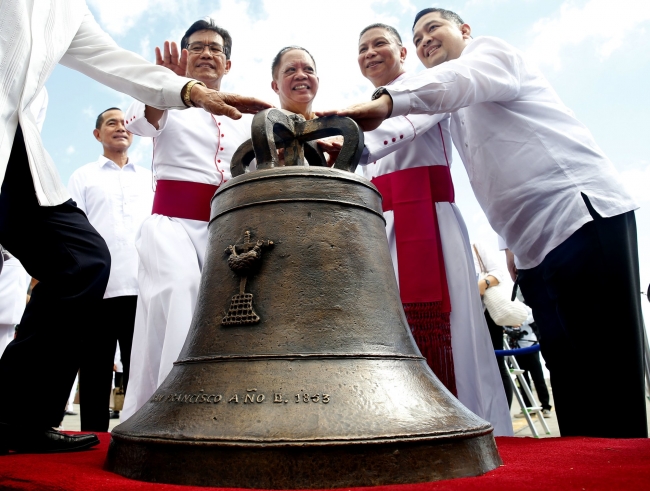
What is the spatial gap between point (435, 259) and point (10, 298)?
372 centimetres

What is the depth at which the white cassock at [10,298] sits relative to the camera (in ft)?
15.5

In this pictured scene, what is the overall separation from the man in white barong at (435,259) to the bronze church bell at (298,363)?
0.95 meters

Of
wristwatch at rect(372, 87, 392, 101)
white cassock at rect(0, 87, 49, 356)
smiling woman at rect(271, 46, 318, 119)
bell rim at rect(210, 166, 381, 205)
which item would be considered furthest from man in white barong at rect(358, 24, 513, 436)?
white cassock at rect(0, 87, 49, 356)

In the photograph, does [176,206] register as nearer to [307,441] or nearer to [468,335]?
[468,335]

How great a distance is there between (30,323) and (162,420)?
3.00 ft

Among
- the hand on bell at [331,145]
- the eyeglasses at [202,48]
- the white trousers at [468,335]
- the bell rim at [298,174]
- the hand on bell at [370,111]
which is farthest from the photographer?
the eyeglasses at [202,48]

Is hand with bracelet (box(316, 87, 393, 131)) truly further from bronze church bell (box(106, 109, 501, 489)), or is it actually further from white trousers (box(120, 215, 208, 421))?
white trousers (box(120, 215, 208, 421))

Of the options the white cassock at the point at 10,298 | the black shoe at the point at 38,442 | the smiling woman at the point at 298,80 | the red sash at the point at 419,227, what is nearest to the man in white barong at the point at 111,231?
the white cassock at the point at 10,298

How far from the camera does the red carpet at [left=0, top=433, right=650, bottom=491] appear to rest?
1.27 meters

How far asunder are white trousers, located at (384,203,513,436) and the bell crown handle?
115 cm

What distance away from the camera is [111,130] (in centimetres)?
493

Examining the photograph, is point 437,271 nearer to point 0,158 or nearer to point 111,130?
point 0,158

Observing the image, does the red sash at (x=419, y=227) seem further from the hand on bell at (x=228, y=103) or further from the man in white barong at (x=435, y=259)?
the hand on bell at (x=228, y=103)

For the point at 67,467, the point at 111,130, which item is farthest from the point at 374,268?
the point at 111,130
